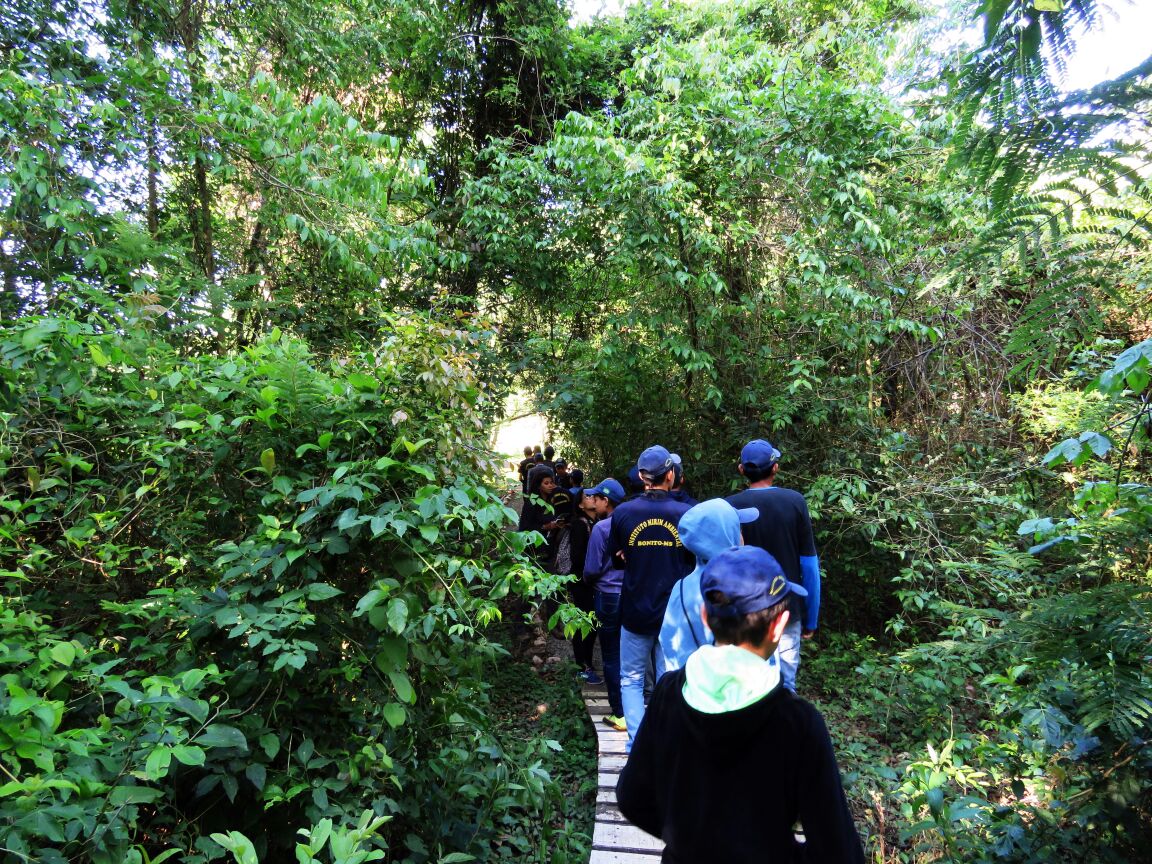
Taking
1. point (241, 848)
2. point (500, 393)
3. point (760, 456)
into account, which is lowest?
point (241, 848)

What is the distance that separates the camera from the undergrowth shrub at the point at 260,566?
2.23m

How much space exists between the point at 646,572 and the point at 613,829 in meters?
1.39

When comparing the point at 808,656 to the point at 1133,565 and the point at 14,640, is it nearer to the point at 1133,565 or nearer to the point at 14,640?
the point at 1133,565

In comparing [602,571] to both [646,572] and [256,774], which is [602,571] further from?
[256,774]

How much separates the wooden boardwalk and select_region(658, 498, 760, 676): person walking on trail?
79 centimetres

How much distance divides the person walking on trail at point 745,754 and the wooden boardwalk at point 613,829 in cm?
135

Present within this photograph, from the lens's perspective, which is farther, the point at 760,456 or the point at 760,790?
the point at 760,456

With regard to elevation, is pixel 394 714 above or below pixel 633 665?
below

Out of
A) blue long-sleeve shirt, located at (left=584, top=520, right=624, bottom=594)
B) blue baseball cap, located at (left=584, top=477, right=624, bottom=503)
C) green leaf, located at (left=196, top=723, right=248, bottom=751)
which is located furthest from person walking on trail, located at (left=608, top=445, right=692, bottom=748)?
green leaf, located at (left=196, top=723, right=248, bottom=751)

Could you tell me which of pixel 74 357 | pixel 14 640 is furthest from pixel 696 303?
pixel 14 640

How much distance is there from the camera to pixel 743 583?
5.28 feet

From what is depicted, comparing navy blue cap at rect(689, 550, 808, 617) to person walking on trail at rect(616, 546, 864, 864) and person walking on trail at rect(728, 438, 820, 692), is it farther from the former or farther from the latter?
person walking on trail at rect(728, 438, 820, 692)

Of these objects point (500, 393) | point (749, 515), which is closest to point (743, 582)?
point (749, 515)

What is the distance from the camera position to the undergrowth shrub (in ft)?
7.32
